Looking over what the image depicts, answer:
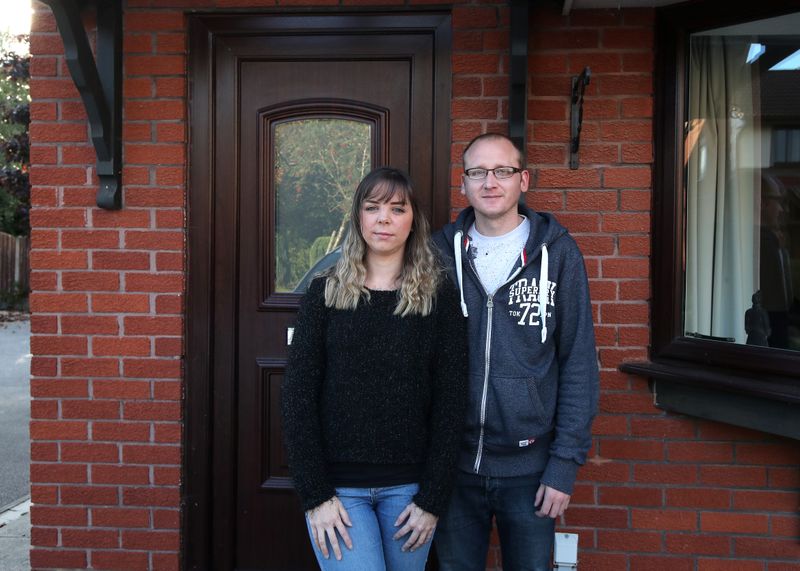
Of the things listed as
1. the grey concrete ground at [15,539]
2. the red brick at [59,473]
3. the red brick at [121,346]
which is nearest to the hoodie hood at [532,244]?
the red brick at [121,346]

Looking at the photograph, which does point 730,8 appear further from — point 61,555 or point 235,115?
point 61,555

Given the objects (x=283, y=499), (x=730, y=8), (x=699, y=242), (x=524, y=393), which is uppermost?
(x=730, y=8)

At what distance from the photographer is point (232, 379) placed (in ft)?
9.84

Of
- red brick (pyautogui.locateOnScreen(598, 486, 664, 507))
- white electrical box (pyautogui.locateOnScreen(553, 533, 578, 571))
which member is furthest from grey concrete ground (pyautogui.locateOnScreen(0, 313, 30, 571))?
red brick (pyautogui.locateOnScreen(598, 486, 664, 507))

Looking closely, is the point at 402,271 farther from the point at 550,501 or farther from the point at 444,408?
the point at 550,501

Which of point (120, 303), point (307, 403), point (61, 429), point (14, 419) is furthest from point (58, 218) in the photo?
point (14, 419)

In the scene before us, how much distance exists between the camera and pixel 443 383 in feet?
6.52

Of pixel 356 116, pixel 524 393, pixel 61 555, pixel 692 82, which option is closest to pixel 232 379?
pixel 61 555

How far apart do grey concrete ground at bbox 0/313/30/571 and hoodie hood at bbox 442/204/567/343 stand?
8.21 ft

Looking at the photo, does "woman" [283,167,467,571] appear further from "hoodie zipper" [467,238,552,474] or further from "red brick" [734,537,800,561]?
"red brick" [734,537,800,561]

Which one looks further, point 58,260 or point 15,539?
point 15,539

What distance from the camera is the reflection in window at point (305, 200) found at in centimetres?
300

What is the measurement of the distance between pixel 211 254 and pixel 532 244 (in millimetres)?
1461

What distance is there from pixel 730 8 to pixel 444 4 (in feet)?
3.59
